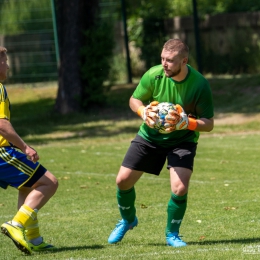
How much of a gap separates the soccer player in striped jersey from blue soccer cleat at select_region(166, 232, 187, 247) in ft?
3.85

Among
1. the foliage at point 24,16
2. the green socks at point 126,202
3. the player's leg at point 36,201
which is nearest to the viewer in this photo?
the player's leg at point 36,201

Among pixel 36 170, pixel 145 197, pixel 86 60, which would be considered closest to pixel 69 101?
pixel 86 60

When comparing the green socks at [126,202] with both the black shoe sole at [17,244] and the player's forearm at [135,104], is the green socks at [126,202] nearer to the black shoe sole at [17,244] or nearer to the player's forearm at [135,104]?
the player's forearm at [135,104]

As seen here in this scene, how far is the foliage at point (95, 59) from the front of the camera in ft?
69.7

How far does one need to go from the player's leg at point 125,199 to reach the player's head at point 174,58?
1039 millimetres

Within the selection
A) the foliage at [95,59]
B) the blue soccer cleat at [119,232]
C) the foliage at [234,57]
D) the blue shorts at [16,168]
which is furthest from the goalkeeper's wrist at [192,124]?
the foliage at [234,57]

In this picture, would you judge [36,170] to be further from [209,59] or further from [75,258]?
[209,59]

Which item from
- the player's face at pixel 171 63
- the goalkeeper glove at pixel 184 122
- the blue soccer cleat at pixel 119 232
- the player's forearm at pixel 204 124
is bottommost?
the blue soccer cleat at pixel 119 232

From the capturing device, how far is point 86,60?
70.1 feet

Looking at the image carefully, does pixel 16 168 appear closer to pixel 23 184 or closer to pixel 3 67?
pixel 23 184

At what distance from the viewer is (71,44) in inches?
838

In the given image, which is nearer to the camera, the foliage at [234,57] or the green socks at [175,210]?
the green socks at [175,210]

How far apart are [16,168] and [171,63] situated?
167 centimetres

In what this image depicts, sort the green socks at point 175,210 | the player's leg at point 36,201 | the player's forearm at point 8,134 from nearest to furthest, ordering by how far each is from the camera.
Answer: the player's forearm at point 8,134
the player's leg at point 36,201
the green socks at point 175,210
